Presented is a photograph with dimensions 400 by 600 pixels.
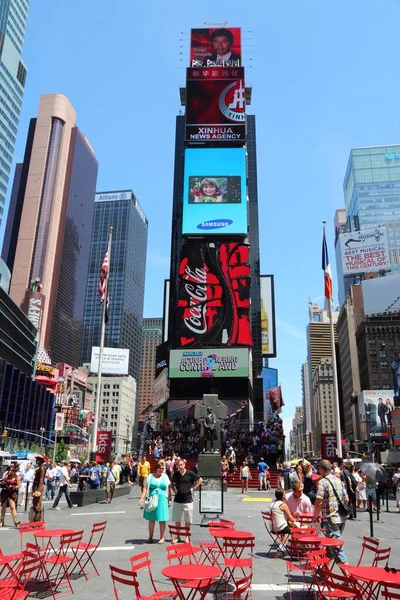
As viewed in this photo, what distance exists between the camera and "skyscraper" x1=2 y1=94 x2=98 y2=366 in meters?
176

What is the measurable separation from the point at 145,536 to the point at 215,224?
52.9m

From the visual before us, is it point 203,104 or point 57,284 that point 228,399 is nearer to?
point 203,104

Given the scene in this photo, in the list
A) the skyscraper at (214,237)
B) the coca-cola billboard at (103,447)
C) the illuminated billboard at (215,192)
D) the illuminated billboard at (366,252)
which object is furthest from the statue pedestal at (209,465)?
the illuminated billboard at (366,252)

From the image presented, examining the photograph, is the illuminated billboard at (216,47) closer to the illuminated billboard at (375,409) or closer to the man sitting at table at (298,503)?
the illuminated billboard at (375,409)

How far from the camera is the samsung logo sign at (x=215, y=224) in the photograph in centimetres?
6231

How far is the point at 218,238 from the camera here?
63.9m

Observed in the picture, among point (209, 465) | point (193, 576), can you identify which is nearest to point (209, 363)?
point (209, 465)

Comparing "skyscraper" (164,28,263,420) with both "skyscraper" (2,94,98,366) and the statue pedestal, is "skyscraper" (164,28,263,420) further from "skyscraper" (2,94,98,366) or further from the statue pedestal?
"skyscraper" (2,94,98,366)

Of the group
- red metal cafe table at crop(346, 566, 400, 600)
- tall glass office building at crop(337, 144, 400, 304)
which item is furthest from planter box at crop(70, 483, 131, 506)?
tall glass office building at crop(337, 144, 400, 304)

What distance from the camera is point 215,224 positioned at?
62.4 m

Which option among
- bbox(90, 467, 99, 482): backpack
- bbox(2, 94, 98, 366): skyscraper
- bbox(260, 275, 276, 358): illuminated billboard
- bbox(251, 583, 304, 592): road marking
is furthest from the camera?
bbox(2, 94, 98, 366): skyscraper

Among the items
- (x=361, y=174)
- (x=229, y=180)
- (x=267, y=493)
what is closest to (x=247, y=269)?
(x=229, y=180)

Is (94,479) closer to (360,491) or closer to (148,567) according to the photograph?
(360,491)

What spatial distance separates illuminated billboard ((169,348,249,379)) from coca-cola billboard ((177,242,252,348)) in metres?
1.32
